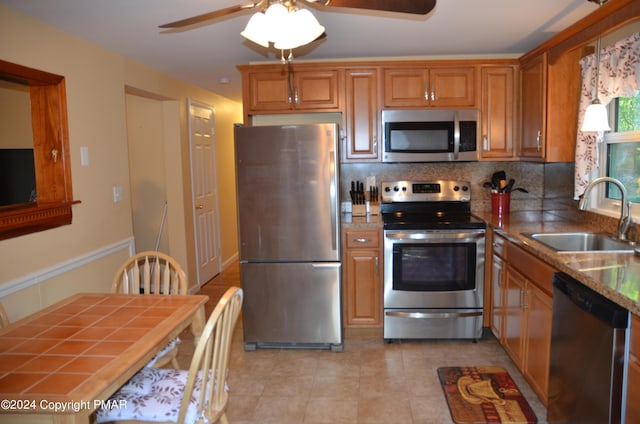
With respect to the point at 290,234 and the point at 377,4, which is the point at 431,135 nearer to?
the point at 290,234

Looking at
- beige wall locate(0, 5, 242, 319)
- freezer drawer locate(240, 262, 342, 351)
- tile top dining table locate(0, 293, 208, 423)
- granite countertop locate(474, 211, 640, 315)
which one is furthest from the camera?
freezer drawer locate(240, 262, 342, 351)

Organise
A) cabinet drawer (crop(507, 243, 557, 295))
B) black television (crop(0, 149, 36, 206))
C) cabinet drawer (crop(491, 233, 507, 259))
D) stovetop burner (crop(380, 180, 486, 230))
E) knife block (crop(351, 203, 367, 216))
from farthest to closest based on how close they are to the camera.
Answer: stovetop burner (crop(380, 180, 486, 230))
knife block (crop(351, 203, 367, 216))
cabinet drawer (crop(491, 233, 507, 259))
black television (crop(0, 149, 36, 206))
cabinet drawer (crop(507, 243, 557, 295))

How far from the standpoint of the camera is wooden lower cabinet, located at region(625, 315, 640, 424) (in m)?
1.58

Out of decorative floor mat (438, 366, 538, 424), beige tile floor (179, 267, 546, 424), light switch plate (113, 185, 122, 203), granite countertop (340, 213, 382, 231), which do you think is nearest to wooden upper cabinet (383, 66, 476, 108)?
granite countertop (340, 213, 382, 231)

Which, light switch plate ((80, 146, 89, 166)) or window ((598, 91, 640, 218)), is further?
light switch plate ((80, 146, 89, 166))

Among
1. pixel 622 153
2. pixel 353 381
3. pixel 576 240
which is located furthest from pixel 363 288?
pixel 622 153

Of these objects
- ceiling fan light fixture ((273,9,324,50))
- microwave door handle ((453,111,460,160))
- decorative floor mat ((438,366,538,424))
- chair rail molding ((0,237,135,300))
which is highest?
ceiling fan light fixture ((273,9,324,50))

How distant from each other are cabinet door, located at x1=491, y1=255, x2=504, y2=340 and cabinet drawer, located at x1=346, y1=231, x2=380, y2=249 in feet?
2.75

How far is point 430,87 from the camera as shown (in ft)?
11.7

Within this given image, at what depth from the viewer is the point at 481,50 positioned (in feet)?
11.9

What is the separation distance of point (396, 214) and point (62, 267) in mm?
2405

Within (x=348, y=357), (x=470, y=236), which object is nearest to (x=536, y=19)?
(x=470, y=236)

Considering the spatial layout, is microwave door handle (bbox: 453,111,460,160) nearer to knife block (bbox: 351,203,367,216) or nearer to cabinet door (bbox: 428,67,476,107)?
cabinet door (bbox: 428,67,476,107)

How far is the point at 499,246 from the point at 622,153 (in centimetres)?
94
